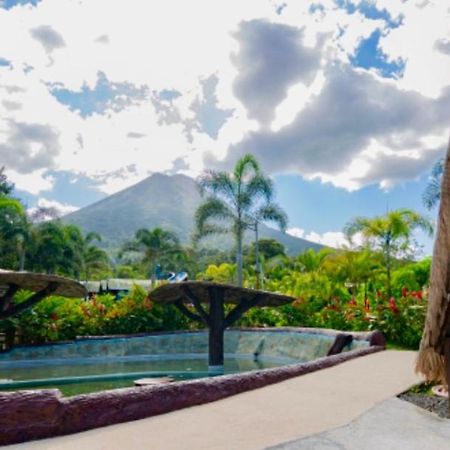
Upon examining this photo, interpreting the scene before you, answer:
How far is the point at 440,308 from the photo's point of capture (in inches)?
145

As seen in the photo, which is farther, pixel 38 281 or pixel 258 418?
pixel 38 281

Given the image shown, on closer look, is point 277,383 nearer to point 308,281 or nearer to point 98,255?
point 308,281

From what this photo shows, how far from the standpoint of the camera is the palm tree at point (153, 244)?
49.7 metres

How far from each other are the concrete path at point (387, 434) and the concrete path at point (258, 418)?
16 centimetres

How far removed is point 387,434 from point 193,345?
1108 centimetres

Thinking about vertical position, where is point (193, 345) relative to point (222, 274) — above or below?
below

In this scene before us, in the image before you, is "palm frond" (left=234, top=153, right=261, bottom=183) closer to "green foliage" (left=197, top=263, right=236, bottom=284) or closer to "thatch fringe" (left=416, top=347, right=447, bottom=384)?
"green foliage" (left=197, top=263, right=236, bottom=284)

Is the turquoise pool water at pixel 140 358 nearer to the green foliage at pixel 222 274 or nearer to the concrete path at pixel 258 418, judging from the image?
the concrete path at pixel 258 418

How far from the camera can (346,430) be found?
4.86 m

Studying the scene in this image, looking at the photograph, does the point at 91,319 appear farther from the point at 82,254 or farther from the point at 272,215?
the point at 82,254

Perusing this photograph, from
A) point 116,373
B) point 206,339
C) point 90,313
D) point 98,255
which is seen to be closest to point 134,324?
point 90,313

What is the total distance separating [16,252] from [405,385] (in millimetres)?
35875

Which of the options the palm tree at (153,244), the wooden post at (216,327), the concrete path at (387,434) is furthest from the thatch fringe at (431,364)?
the palm tree at (153,244)

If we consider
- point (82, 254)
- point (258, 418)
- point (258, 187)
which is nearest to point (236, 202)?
point (258, 187)
